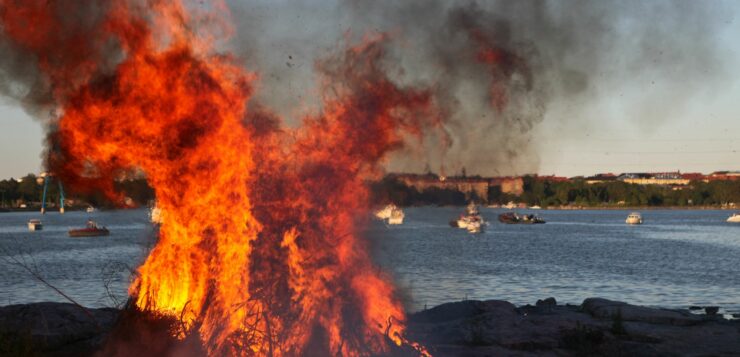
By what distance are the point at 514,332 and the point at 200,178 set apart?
1130 centimetres

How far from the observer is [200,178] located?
1808 cm

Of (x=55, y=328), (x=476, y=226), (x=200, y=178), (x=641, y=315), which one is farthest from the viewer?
→ (x=476, y=226)

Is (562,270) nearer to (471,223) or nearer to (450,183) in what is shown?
(450,183)

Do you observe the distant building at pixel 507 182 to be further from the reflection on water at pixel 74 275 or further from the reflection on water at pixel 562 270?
the reflection on water at pixel 74 275

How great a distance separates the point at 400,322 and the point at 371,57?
6399 millimetres

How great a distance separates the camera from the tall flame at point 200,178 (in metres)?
17.8

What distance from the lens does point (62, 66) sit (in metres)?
18.1

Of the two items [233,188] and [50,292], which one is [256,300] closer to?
[233,188]

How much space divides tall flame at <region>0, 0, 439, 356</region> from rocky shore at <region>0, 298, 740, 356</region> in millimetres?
2914

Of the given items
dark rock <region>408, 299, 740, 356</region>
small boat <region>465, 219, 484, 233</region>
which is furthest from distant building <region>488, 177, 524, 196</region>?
small boat <region>465, 219, 484, 233</region>

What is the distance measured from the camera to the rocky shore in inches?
846

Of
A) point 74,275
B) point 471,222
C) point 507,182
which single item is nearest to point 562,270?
point 74,275

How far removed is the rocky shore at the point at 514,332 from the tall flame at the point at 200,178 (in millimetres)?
2914

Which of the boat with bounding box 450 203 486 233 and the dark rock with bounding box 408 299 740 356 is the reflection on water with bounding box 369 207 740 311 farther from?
the boat with bounding box 450 203 486 233
